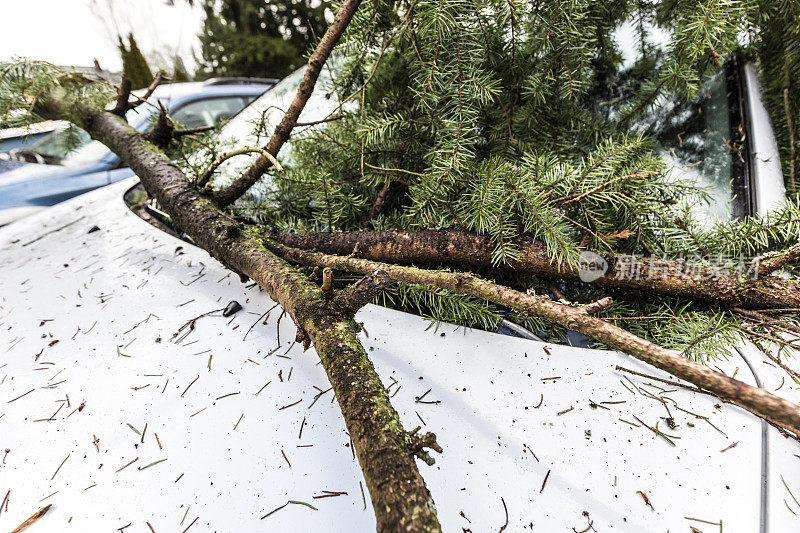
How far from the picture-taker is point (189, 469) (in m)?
0.71

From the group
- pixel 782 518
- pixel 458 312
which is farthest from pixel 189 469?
pixel 782 518

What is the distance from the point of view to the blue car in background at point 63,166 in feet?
7.71

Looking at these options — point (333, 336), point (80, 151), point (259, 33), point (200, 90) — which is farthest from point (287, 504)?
point (259, 33)

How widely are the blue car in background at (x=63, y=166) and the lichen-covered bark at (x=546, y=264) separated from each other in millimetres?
1078

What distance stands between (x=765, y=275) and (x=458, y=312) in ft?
2.38

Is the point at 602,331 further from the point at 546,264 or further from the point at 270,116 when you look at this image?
the point at 270,116

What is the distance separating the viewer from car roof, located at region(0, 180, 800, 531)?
64 cm

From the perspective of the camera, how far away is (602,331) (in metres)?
0.60

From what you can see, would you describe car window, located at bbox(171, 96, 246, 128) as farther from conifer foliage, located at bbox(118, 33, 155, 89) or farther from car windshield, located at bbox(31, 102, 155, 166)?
conifer foliage, located at bbox(118, 33, 155, 89)

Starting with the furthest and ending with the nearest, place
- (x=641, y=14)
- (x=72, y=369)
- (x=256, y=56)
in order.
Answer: (x=256, y=56) < (x=641, y=14) < (x=72, y=369)

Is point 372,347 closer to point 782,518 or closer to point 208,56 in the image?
point 782,518

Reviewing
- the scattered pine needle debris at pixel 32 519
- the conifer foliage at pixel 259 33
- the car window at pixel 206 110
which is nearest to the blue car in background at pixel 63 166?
the car window at pixel 206 110

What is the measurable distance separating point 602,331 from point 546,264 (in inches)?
13.1

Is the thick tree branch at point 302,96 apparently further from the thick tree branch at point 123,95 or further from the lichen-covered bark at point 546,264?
the thick tree branch at point 123,95
